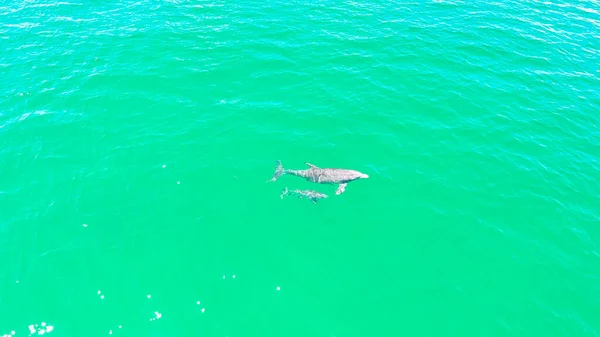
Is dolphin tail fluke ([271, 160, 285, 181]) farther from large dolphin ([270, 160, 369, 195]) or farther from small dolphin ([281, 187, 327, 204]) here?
small dolphin ([281, 187, 327, 204])

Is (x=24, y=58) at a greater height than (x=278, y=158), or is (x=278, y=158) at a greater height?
(x=24, y=58)

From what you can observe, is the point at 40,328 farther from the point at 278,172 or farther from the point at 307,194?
the point at 307,194

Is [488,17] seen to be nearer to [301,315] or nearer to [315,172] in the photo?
[315,172]

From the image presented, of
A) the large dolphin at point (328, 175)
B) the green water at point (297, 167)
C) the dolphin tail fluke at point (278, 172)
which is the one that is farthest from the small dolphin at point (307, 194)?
the dolphin tail fluke at point (278, 172)

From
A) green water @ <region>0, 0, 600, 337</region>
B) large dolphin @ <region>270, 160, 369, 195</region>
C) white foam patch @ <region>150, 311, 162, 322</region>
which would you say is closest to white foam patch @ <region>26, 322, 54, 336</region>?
green water @ <region>0, 0, 600, 337</region>

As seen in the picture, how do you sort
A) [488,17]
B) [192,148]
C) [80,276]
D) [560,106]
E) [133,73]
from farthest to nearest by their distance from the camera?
1. [488,17]
2. [133,73]
3. [560,106]
4. [192,148]
5. [80,276]

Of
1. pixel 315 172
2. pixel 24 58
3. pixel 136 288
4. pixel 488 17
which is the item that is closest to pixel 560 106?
pixel 488 17

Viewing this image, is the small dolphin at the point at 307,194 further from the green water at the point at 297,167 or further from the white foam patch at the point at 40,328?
the white foam patch at the point at 40,328
